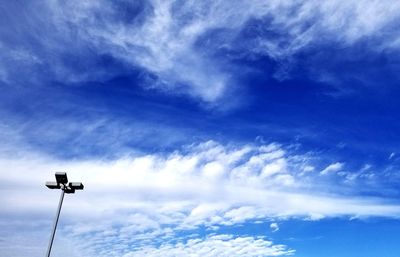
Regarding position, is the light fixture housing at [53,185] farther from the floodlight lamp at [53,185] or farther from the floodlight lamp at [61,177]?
the floodlight lamp at [61,177]

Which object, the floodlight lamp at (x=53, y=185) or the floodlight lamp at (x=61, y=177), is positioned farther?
the floodlight lamp at (x=53, y=185)

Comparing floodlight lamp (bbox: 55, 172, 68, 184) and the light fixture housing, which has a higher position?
floodlight lamp (bbox: 55, 172, 68, 184)

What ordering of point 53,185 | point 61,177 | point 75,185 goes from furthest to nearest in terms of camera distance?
1. point 53,185
2. point 75,185
3. point 61,177

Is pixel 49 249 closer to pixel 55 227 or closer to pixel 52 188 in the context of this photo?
pixel 55 227

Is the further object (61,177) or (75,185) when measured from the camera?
(75,185)

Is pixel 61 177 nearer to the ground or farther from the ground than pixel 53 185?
farther from the ground

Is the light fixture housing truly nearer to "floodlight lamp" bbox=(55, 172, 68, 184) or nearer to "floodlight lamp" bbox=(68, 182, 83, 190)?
"floodlight lamp" bbox=(55, 172, 68, 184)

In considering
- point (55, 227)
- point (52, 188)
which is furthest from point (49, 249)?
point (52, 188)

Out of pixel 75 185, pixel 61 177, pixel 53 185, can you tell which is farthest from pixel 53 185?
pixel 75 185

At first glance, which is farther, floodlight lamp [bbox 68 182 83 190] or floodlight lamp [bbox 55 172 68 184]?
floodlight lamp [bbox 68 182 83 190]

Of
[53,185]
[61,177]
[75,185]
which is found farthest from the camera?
[53,185]

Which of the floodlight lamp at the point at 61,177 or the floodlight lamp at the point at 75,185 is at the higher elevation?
the floodlight lamp at the point at 61,177

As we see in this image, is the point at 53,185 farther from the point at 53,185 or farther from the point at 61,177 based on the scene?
the point at 61,177

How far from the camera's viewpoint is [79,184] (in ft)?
60.3
